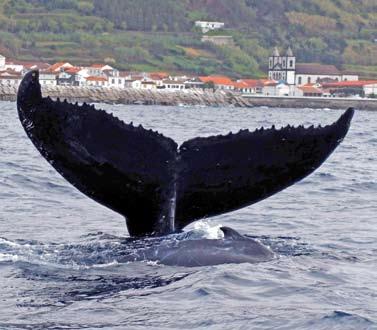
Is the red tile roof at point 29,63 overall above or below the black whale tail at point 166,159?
below

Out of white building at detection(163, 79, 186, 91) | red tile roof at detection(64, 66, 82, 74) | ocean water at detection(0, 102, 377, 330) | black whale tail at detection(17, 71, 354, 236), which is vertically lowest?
white building at detection(163, 79, 186, 91)

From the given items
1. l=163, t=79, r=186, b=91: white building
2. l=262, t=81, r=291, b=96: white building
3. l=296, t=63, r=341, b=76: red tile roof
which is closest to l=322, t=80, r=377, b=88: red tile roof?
l=262, t=81, r=291, b=96: white building

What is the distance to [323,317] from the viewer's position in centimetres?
715

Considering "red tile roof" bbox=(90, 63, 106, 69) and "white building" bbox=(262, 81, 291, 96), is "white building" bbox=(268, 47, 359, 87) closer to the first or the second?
"white building" bbox=(262, 81, 291, 96)

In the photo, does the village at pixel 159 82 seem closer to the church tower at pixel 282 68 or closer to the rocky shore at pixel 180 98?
the church tower at pixel 282 68

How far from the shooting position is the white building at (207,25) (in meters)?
172

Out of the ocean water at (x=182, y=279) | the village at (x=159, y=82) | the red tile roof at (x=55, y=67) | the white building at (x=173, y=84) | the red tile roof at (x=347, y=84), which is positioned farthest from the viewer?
the red tile roof at (x=347, y=84)

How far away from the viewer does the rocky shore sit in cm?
9819

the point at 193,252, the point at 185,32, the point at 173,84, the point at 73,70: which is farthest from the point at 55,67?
the point at 193,252

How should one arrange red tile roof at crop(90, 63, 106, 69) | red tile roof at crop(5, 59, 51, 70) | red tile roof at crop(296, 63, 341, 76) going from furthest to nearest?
red tile roof at crop(296, 63, 341, 76) → red tile roof at crop(5, 59, 51, 70) → red tile roof at crop(90, 63, 106, 69)

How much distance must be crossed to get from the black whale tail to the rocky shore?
8281 centimetres

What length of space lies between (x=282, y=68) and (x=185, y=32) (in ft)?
80.8

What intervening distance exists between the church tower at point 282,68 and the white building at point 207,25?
23035mm

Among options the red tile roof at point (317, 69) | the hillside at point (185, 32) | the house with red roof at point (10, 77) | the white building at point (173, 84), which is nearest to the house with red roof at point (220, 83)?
the white building at point (173, 84)
